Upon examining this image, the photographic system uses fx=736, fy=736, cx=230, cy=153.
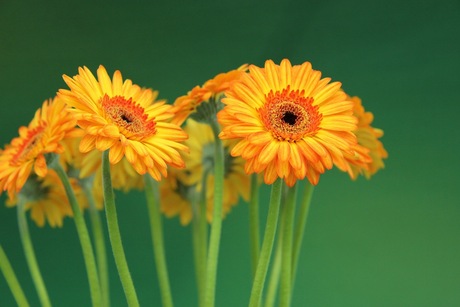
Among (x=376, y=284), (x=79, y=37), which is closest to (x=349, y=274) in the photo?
(x=376, y=284)

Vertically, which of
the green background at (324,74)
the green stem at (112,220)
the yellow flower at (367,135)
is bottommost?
the green stem at (112,220)

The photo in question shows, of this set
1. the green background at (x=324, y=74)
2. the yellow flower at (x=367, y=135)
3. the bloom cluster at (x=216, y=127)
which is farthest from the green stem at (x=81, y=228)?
the green background at (x=324, y=74)

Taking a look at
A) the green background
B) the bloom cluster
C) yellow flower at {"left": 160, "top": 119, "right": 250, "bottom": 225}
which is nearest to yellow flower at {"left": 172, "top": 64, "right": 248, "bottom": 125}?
the bloom cluster

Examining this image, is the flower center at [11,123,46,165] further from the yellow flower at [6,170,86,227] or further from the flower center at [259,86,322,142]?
the flower center at [259,86,322,142]

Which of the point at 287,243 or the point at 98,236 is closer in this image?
the point at 287,243

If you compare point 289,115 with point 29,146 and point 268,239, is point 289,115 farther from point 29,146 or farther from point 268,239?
point 29,146

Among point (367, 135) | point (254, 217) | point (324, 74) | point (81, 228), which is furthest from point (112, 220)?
point (324, 74)

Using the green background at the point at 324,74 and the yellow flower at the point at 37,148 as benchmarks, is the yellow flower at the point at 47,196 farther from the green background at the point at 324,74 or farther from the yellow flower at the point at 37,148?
the green background at the point at 324,74
